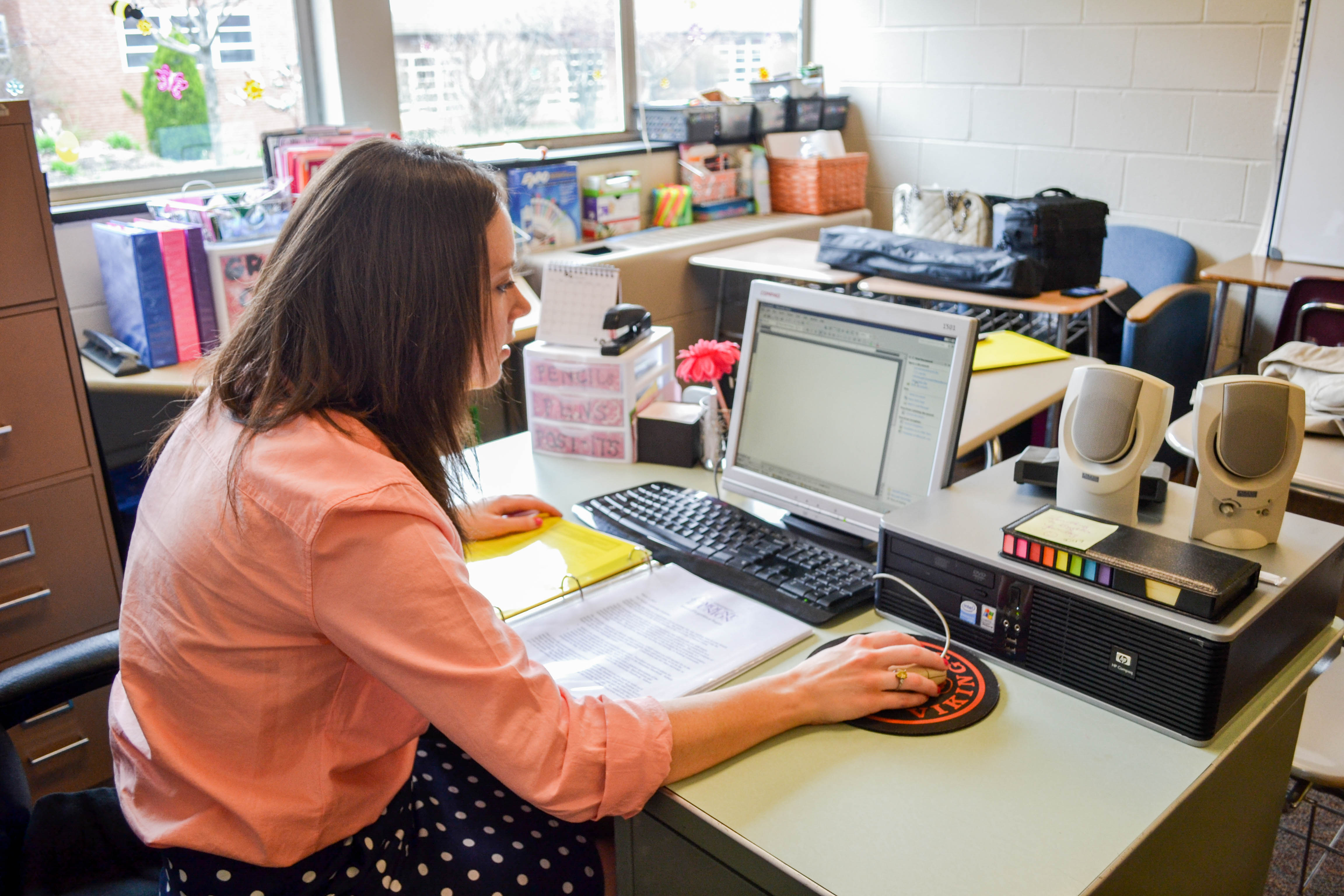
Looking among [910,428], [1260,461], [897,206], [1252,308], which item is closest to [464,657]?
[910,428]

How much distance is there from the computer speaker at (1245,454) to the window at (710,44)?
3.43 meters

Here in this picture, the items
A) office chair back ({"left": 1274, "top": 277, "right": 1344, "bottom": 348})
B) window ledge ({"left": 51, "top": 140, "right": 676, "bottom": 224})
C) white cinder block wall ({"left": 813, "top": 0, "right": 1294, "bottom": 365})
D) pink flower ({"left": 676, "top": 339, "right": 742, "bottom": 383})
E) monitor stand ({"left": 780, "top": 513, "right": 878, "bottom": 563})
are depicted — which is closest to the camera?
monitor stand ({"left": 780, "top": 513, "right": 878, "bottom": 563})

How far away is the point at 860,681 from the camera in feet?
3.47

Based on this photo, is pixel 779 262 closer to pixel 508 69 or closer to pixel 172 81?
pixel 508 69

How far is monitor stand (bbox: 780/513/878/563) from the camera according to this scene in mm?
1426

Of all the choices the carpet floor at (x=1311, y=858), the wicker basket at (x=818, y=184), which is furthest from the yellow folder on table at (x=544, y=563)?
the wicker basket at (x=818, y=184)

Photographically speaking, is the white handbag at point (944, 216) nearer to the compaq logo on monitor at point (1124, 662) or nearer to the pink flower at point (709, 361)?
the pink flower at point (709, 361)

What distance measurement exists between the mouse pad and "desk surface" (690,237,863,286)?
2323 mm

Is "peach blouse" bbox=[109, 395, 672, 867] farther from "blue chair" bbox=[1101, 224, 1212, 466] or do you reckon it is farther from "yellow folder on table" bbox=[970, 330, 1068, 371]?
"blue chair" bbox=[1101, 224, 1212, 466]

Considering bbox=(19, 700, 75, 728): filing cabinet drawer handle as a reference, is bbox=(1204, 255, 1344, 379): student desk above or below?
above

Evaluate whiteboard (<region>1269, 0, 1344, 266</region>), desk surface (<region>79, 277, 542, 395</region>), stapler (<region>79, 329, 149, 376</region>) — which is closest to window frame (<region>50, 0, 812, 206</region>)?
stapler (<region>79, 329, 149, 376</region>)

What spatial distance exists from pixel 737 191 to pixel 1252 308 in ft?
6.55

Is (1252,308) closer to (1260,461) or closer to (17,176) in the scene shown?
(1260,461)

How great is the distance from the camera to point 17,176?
184 centimetres
